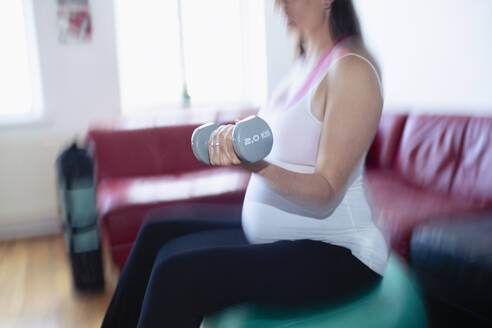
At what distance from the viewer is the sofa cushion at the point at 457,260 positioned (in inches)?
51.4

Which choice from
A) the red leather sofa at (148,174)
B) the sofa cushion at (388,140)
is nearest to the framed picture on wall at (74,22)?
the red leather sofa at (148,174)

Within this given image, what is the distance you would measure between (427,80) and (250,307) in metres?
2.17

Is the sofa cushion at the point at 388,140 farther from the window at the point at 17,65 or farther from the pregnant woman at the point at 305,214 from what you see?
the window at the point at 17,65

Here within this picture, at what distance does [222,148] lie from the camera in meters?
0.76

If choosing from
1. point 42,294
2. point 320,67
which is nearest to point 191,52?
point 42,294

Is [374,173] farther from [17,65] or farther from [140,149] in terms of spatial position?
[17,65]

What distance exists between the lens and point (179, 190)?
2213 mm

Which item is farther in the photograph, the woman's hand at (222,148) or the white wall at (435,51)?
the white wall at (435,51)

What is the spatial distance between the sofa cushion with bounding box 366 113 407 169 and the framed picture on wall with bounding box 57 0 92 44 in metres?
1.99

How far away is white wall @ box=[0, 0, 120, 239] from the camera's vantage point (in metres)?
2.84

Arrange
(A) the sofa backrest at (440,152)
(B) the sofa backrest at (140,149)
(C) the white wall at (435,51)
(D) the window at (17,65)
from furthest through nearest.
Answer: (D) the window at (17,65) < (B) the sofa backrest at (140,149) < (C) the white wall at (435,51) < (A) the sofa backrest at (440,152)

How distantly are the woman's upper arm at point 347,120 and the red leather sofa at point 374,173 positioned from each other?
31.4 inches

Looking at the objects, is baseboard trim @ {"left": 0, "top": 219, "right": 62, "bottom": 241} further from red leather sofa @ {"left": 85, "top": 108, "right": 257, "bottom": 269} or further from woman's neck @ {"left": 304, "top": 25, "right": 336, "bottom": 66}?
woman's neck @ {"left": 304, "top": 25, "right": 336, "bottom": 66}

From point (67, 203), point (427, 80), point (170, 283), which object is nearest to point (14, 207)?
point (67, 203)
